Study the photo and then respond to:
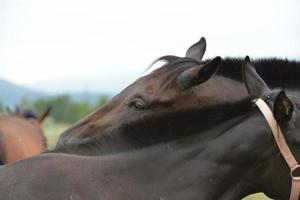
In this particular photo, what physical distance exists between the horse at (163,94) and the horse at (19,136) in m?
2.73

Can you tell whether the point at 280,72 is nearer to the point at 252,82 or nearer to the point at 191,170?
the point at 252,82

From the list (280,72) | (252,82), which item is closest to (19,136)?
(280,72)

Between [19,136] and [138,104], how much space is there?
3481 millimetres

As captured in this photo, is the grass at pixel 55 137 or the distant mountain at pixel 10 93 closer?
the grass at pixel 55 137

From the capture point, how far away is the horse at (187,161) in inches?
127

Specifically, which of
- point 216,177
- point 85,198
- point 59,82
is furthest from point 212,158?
point 59,82

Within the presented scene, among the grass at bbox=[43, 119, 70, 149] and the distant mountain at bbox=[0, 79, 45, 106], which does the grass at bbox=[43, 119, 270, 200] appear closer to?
the grass at bbox=[43, 119, 70, 149]

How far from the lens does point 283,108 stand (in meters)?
3.22

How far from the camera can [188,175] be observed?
132 inches

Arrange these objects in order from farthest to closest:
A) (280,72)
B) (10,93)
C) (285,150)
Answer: (10,93), (280,72), (285,150)

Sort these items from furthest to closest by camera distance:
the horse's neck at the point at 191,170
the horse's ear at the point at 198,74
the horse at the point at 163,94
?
the horse at the point at 163,94
the horse's ear at the point at 198,74
the horse's neck at the point at 191,170

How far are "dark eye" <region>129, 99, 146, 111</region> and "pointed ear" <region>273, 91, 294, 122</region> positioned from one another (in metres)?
1.40

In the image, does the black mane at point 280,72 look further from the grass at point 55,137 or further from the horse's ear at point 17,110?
the horse's ear at point 17,110

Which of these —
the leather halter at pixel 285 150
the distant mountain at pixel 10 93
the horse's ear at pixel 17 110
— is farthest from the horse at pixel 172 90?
the distant mountain at pixel 10 93
